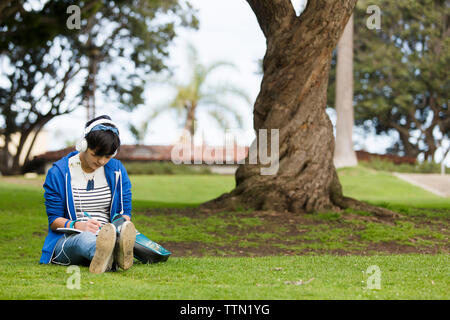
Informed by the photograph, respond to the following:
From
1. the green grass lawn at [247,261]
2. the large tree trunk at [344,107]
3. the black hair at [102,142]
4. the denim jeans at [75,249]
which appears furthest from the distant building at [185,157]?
the black hair at [102,142]

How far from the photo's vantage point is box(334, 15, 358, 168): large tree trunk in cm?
2669

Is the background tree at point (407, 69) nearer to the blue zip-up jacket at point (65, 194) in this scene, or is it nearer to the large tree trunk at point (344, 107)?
the large tree trunk at point (344, 107)

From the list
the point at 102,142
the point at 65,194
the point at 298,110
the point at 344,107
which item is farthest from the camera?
the point at 344,107

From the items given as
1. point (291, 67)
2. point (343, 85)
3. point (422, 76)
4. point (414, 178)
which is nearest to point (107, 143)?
point (291, 67)

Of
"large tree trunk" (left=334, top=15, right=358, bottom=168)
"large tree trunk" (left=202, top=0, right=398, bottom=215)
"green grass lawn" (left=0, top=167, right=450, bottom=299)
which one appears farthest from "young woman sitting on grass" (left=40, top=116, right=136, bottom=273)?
"large tree trunk" (left=334, top=15, right=358, bottom=168)

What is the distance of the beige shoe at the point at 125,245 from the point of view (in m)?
4.91

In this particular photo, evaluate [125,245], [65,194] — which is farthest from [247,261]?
[65,194]

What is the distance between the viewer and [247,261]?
6.33m

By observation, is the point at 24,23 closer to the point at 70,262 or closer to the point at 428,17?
the point at 70,262

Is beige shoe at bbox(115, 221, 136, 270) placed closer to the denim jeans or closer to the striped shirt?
the denim jeans

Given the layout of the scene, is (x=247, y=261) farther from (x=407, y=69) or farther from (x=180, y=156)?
(x=407, y=69)

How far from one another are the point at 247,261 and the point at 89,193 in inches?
74.3

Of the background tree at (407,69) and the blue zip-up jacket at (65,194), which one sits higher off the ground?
the background tree at (407,69)

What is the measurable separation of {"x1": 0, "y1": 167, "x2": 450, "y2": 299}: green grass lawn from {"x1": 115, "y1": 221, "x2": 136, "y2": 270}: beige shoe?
3.9 inches
